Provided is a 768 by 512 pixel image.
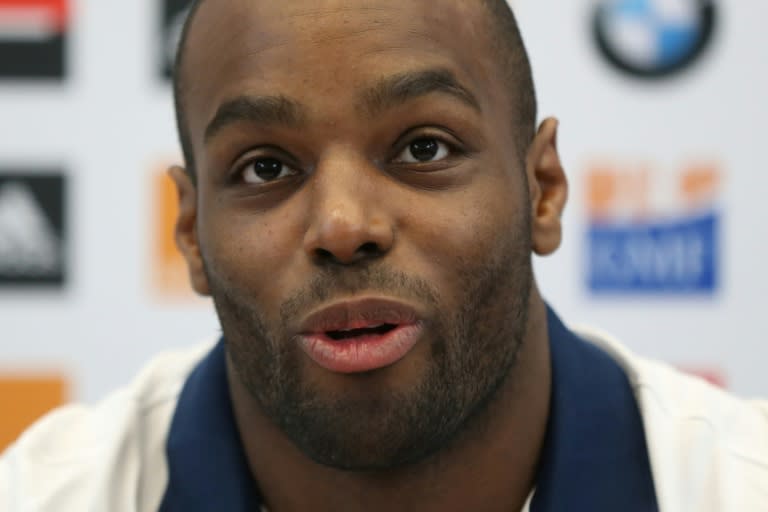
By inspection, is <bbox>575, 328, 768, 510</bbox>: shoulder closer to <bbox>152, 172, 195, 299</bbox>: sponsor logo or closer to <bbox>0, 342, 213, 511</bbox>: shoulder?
<bbox>0, 342, 213, 511</bbox>: shoulder

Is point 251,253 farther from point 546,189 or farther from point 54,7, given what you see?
point 54,7

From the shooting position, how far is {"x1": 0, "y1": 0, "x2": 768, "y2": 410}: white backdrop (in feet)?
5.63

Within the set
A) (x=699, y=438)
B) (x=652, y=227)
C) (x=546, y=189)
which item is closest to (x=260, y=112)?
(x=546, y=189)

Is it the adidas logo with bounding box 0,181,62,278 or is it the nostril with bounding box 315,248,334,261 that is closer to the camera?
the nostril with bounding box 315,248,334,261

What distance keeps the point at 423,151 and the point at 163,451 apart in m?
0.46

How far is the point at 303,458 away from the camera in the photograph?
987mm

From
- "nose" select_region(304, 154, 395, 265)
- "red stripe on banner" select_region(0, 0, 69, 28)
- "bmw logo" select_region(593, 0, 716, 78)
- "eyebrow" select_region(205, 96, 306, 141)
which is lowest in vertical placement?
"nose" select_region(304, 154, 395, 265)

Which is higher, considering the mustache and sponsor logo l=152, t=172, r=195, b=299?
the mustache

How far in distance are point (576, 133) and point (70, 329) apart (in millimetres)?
970

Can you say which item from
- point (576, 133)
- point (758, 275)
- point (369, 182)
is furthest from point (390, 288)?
point (758, 275)

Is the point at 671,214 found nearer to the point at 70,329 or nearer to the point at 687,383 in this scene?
the point at 687,383

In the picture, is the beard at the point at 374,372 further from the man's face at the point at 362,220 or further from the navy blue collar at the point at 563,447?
the navy blue collar at the point at 563,447

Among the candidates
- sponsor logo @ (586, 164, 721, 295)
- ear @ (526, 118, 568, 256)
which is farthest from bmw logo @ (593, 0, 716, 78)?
ear @ (526, 118, 568, 256)

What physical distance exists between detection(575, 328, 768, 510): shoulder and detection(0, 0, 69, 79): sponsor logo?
1.20m
